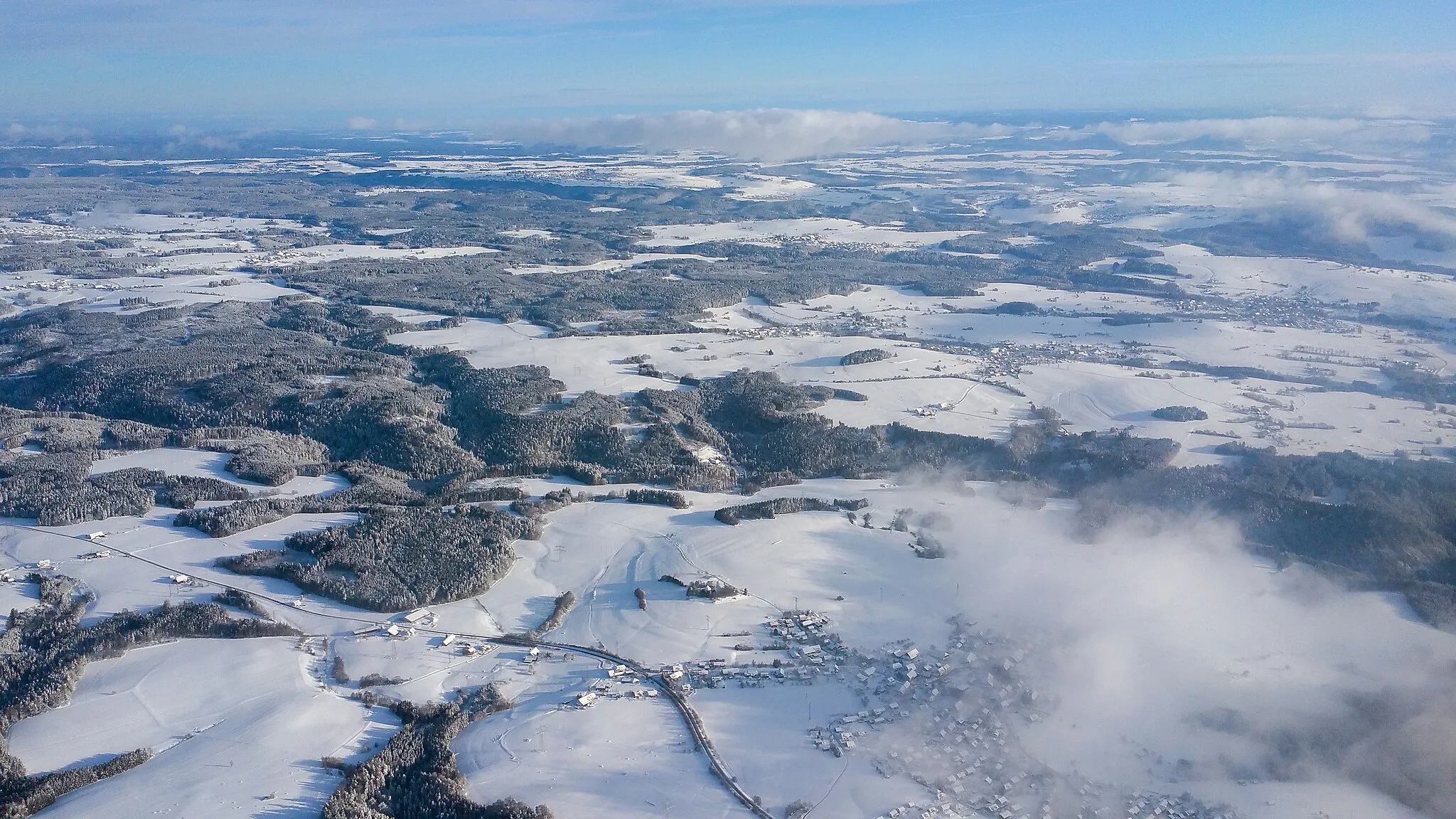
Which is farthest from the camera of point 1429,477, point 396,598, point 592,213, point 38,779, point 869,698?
point 592,213

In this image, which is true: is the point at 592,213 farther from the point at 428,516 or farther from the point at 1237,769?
the point at 1237,769

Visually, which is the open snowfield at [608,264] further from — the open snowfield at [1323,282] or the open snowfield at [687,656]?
the open snowfield at [687,656]

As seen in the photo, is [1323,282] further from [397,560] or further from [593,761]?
[593,761]

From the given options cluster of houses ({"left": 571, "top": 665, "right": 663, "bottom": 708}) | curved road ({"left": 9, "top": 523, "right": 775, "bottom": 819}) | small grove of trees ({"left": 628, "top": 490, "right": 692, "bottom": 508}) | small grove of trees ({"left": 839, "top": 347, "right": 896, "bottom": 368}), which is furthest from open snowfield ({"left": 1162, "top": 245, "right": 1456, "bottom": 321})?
curved road ({"left": 9, "top": 523, "right": 775, "bottom": 819})

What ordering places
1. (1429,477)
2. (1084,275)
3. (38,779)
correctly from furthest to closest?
(1084,275) → (1429,477) → (38,779)

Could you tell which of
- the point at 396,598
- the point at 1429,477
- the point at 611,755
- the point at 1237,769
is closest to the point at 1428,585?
the point at 1429,477

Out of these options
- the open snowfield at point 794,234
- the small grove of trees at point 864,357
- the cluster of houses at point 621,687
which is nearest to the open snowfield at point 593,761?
the cluster of houses at point 621,687

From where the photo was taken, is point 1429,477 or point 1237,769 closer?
point 1237,769
